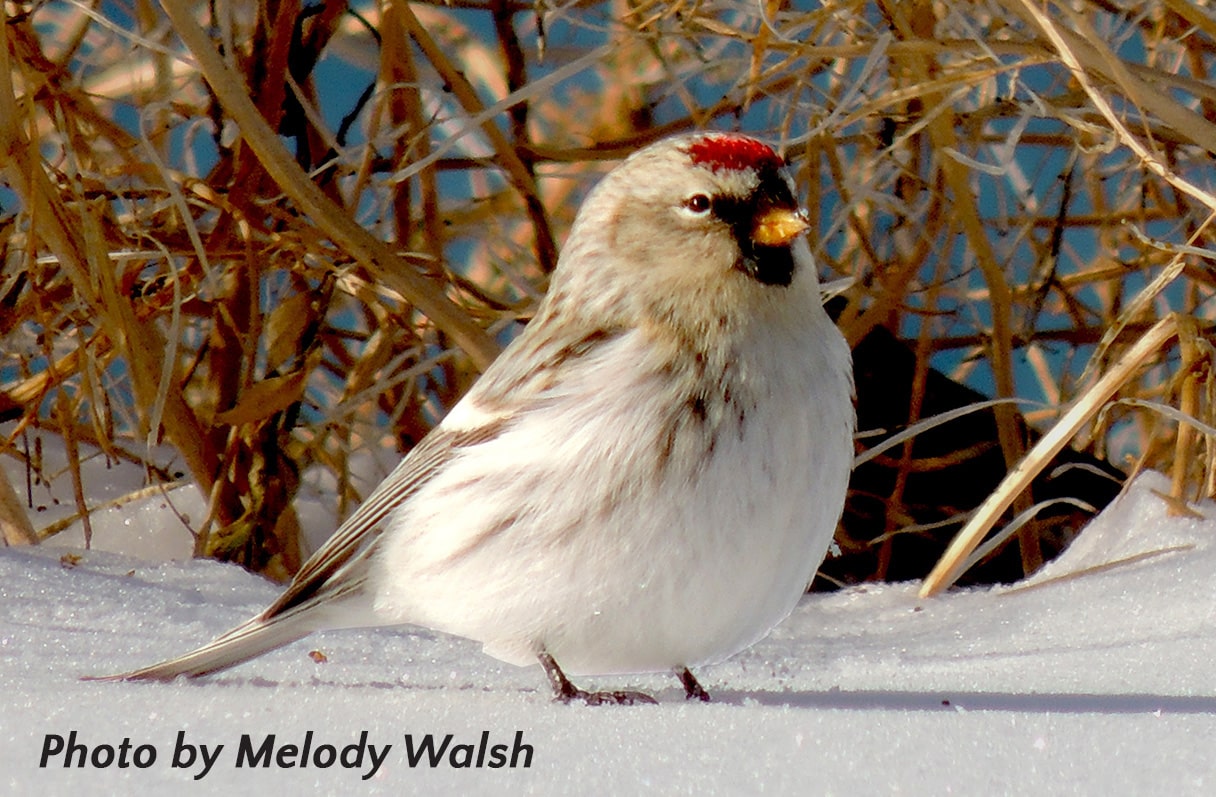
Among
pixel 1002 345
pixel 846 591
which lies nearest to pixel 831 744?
pixel 846 591

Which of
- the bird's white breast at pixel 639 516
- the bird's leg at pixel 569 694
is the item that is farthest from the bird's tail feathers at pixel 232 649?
the bird's leg at pixel 569 694

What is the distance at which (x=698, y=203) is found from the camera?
2.02 m

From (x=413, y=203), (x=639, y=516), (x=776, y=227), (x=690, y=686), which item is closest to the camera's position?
(x=639, y=516)

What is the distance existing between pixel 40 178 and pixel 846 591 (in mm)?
1381

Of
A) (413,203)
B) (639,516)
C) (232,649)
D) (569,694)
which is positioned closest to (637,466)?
(639,516)

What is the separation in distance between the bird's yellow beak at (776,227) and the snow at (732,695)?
0.52 meters

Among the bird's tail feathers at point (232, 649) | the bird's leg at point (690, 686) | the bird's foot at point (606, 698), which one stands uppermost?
the bird's tail feathers at point (232, 649)

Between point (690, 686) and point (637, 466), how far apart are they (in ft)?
1.23

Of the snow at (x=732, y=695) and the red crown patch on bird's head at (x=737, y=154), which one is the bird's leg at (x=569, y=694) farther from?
the red crown patch on bird's head at (x=737, y=154)

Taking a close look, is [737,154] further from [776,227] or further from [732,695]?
[732,695]

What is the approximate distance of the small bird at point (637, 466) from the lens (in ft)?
6.02

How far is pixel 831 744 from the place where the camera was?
1.58 meters

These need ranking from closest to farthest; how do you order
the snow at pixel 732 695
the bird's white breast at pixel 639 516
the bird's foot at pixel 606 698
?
the snow at pixel 732 695, the bird's white breast at pixel 639 516, the bird's foot at pixel 606 698

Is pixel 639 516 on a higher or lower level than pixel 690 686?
higher
